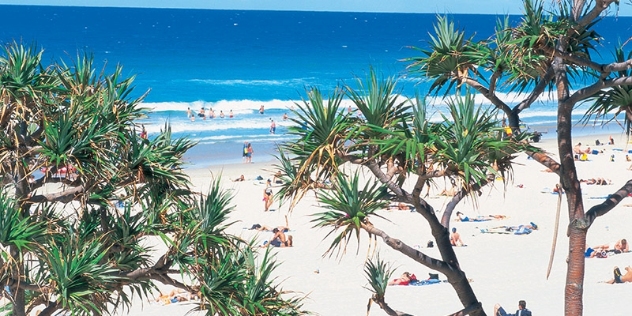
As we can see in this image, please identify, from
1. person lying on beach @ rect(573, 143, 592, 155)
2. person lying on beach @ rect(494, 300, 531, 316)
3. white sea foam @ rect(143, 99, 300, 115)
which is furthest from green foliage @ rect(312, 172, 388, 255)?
white sea foam @ rect(143, 99, 300, 115)

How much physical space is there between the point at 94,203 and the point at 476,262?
1132cm

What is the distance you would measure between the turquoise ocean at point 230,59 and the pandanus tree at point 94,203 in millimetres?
2034

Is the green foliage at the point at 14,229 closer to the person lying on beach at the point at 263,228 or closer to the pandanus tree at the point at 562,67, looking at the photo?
the pandanus tree at the point at 562,67

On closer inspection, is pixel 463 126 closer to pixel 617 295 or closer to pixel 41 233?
pixel 41 233

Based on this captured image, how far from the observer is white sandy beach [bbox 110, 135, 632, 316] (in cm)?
1357

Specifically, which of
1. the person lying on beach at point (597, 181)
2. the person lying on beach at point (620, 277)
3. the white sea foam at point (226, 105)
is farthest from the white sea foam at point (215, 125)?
the person lying on beach at point (620, 277)

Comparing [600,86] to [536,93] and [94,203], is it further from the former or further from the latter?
[94,203]

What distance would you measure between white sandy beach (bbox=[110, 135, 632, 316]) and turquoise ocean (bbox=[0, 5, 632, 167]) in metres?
2.61

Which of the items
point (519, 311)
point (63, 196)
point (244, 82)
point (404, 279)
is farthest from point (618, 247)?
point (244, 82)

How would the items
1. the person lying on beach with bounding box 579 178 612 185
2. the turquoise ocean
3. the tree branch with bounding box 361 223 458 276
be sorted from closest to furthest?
the tree branch with bounding box 361 223 458 276 → the person lying on beach with bounding box 579 178 612 185 → the turquoise ocean

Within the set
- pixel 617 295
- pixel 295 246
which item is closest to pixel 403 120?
pixel 617 295

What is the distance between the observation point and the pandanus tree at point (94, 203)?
556 cm

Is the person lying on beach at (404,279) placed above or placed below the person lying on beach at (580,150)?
below

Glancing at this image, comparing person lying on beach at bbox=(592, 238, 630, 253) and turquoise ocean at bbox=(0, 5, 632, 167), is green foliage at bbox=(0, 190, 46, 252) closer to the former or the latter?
turquoise ocean at bbox=(0, 5, 632, 167)
